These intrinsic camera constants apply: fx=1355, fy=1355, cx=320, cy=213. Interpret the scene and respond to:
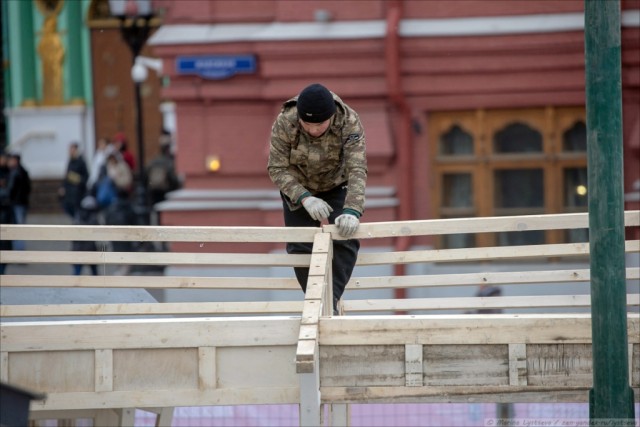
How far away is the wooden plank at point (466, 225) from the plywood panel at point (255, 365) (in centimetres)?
107

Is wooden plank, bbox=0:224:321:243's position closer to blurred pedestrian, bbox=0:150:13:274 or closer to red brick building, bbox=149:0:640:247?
red brick building, bbox=149:0:640:247

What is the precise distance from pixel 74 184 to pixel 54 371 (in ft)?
45.3

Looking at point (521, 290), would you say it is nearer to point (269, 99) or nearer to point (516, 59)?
point (516, 59)

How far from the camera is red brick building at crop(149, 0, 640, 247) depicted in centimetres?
1430

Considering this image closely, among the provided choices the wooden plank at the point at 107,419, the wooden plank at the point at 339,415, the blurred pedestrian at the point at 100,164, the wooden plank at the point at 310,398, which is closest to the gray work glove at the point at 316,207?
the wooden plank at the point at 339,415

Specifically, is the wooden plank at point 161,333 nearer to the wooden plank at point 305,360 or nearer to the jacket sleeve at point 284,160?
the wooden plank at point 305,360

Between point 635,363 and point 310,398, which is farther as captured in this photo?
point 635,363

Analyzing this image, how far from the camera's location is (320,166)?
23.8 feet

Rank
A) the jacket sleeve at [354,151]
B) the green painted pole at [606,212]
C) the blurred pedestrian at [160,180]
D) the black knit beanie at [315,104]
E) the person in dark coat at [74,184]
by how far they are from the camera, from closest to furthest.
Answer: the green painted pole at [606,212]
the black knit beanie at [315,104]
the jacket sleeve at [354,151]
the blurred pedestrian at [160,180]
the person in dark coat at [74,184]

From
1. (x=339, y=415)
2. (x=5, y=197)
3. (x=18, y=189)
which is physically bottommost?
(x=339, y=415)

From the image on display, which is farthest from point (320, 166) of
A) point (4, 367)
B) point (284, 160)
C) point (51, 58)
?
point (51, 58)

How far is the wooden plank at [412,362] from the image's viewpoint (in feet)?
18.8

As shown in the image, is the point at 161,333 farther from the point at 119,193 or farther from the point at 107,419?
the point at 119,193

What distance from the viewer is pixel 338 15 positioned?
1454cm
